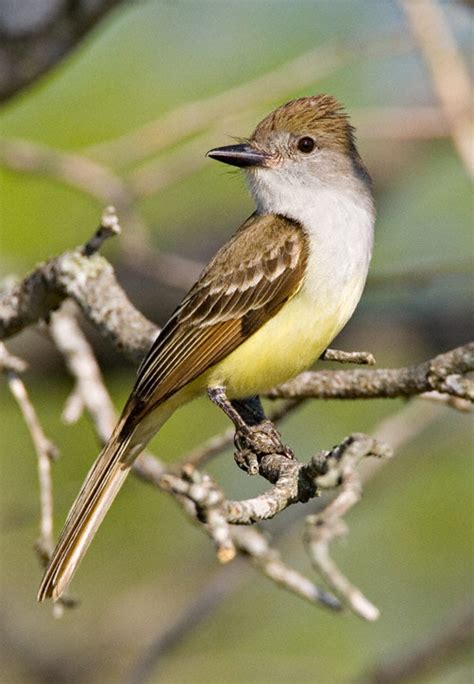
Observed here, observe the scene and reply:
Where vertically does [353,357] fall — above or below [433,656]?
above

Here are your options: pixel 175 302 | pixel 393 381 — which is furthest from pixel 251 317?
pixel 175 302

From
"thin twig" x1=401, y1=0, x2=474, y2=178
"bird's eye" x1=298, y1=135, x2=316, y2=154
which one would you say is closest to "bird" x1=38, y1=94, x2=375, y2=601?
"bird's eye" x1=298, y1=135, x2=316, y2=154

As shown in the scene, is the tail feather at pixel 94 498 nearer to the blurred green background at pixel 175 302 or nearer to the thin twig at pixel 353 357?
the thin twig at pixel 353 357

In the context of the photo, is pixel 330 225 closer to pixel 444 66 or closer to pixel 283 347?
pixel 283 347

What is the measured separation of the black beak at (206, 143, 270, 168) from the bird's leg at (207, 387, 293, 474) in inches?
42.3

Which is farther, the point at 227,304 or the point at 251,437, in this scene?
the point at 227,304

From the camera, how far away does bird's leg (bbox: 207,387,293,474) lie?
409 centimetres

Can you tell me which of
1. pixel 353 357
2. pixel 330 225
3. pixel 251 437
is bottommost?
pixel 251 437

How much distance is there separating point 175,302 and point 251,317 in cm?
301

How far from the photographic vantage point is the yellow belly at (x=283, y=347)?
438 cm

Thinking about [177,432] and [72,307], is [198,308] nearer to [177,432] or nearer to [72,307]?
[72,307]

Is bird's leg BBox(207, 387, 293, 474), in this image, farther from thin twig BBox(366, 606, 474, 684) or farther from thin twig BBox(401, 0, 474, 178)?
thin twig BBox(401, 0, 474, 178)

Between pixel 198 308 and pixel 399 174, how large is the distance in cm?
444

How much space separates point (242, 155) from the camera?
5121 millimetres
